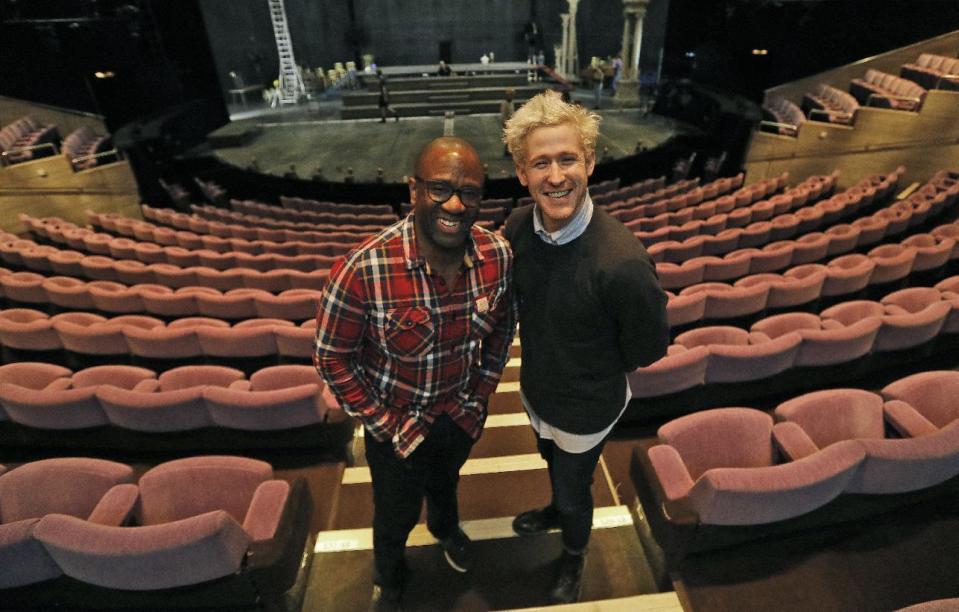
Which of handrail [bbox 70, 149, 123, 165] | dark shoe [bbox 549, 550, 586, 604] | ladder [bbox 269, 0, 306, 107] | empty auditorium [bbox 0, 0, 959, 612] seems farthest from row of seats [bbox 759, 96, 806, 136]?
ladder [bbox 269, 0, 306, 107]

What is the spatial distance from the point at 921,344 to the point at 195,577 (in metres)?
3.54

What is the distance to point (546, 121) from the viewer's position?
1.08m

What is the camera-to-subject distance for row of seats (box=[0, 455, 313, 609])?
1216mm

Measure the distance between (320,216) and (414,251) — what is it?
6070mm

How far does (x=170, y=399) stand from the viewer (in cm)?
203

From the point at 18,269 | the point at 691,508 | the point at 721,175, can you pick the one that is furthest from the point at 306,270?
the point at 721,175

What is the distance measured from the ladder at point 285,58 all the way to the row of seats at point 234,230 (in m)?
10.3

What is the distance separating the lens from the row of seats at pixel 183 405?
6.57 feet

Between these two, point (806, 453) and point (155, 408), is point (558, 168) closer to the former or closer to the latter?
point (806, 453)

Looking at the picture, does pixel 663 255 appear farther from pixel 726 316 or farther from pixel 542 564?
pixel 542 564

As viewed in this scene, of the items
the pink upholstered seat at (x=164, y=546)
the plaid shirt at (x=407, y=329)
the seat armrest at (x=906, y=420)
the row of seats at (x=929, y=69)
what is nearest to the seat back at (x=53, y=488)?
the pink upholstered seat at (x=164, y=546)

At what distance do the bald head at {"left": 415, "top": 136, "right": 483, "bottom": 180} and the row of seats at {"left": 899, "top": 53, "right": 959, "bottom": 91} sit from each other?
33.7 ft

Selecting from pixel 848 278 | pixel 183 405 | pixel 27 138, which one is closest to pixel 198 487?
pixel 183 405

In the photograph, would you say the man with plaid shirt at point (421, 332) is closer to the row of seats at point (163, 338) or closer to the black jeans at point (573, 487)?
the black jeans at point (573, 487)
